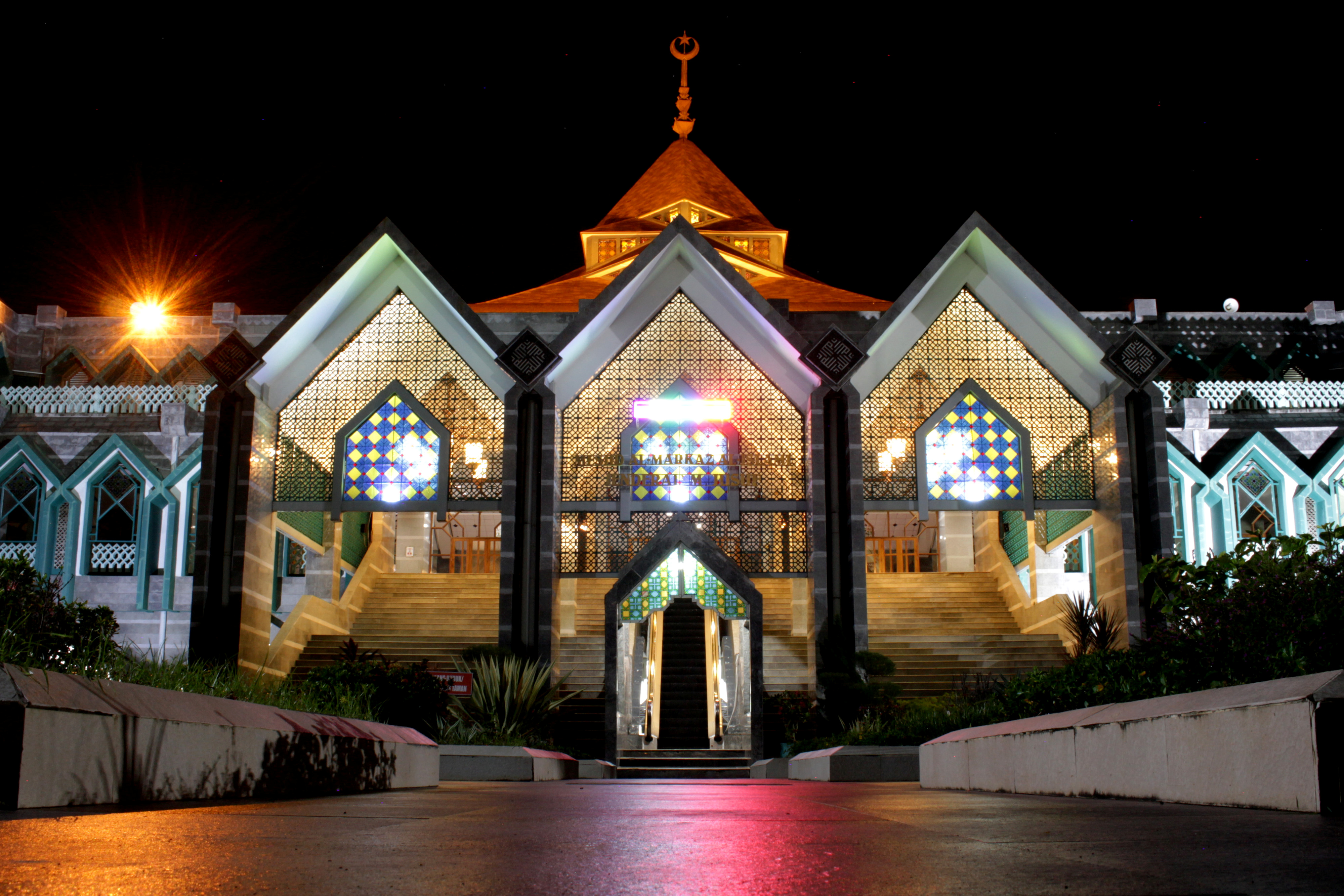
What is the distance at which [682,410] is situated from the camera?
74.4 feet

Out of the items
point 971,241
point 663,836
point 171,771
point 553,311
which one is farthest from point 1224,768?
point 553,311

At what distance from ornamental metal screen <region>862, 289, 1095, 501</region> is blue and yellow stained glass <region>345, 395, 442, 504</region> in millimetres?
8408

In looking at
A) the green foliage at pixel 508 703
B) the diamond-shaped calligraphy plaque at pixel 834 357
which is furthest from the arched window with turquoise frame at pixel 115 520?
the diamond-shaped calligraphy plaque at pixel 834 357

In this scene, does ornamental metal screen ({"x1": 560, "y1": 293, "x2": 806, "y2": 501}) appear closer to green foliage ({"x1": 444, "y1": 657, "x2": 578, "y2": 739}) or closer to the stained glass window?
green foliage ({"x1": 444, "y1": 657, "x2": 578, "y2": 739})

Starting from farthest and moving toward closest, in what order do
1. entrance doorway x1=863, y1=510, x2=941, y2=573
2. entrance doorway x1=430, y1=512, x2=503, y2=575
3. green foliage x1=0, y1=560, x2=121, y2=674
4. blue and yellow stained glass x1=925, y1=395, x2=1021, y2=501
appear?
1. entrance doorway x1=863, y1=510, x2=941, y2=573
2. entrance doorway x1=430, y1=512, x2=503, y2=575
3. blue and yellow stained glass x1=925, y1=395, x2=1021, y2=501
4. green foliage x1=0, y1=560, x2=121, y2=674

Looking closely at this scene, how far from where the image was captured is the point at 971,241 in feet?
74.4

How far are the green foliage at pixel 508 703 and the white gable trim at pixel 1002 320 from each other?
8.94 m

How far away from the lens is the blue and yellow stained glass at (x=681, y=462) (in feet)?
72.4

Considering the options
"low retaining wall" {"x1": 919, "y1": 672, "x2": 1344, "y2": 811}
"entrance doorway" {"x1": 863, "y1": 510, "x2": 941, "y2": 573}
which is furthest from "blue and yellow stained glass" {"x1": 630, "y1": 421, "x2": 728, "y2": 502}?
"low retaining wall" {"x1": 919, "y1": 672, "x2": 1344, "y2": 811}

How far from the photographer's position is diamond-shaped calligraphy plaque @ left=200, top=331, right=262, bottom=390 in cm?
2150

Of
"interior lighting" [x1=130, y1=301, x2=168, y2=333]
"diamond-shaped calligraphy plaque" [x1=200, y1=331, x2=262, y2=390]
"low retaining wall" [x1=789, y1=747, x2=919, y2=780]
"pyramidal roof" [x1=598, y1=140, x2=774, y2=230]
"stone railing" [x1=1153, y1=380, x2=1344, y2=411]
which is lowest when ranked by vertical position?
"low retaining wall" [x1=789, y1=747, x2=919, y2=780]

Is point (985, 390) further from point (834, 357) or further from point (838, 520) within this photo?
point (838, 520)

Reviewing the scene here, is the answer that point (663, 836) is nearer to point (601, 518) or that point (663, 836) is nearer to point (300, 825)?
point (300, 825)

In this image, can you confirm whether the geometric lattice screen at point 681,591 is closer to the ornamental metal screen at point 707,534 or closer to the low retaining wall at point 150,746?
the ornamental metal screen at point 707,534
